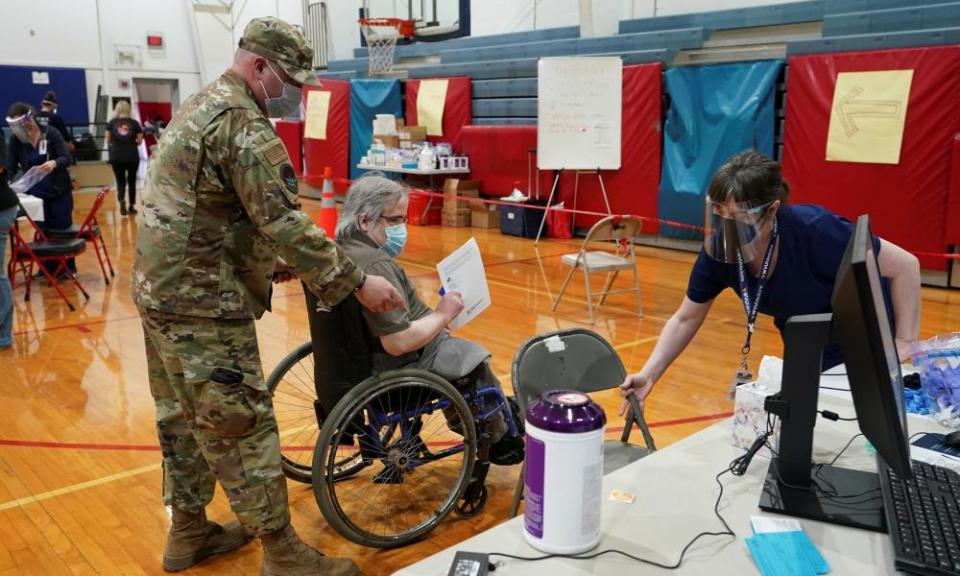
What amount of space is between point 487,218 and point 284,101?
760 cm

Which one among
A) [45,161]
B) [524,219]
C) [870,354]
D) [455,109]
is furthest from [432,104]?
[870,354]

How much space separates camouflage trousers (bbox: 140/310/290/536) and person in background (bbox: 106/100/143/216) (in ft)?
28.9

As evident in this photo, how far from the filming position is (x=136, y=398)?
13.2 feet

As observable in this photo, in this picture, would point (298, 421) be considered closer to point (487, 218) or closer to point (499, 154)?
point (487, 218)

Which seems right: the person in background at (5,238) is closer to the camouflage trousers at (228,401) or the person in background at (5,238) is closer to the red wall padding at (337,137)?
the camouflage trousers at (228,401)

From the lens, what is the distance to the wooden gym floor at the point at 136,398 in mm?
2646

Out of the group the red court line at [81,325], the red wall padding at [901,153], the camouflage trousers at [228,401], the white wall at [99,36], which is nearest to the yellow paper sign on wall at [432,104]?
the red wall padding at [901,153]

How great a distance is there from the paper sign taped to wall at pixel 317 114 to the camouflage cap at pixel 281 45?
35.5 ft

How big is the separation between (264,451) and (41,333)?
12.2ft

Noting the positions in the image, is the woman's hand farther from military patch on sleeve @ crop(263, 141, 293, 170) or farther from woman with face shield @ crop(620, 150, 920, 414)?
military patch on sleeve @ crop(263, 141, 293, 170)

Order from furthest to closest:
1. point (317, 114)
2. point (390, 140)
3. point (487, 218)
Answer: point (317, 114) → point (390, 140) → point (487, 218)

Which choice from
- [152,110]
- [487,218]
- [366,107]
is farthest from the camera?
[152,110]

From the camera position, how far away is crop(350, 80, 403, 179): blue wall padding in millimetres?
11367

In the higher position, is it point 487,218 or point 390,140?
point 390,140
